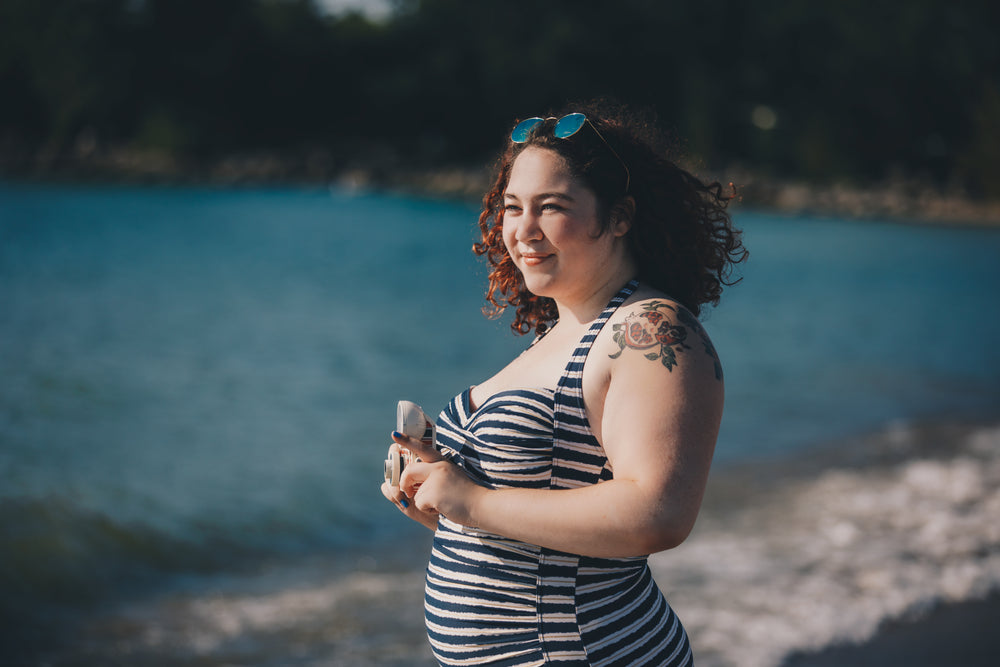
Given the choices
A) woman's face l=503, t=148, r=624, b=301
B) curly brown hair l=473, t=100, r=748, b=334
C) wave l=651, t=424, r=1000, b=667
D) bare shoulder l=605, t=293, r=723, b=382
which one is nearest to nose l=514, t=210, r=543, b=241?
woman's face l=503, t=148, r=624, b=301

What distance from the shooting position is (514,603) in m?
1.89

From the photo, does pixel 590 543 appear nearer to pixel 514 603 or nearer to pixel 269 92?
pixel 514 603

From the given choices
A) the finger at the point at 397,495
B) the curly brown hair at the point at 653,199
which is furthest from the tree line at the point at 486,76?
the finger at the point at 397,495

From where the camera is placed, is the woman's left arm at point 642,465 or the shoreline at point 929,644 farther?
the shoreline at point 929,644

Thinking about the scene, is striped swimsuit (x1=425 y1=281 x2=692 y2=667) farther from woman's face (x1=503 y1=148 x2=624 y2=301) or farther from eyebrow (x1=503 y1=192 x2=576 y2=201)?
eyebrow (x1=503 y1=192 x2=576 y2=201)

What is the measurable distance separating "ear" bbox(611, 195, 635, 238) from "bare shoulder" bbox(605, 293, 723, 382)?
0.19 metres

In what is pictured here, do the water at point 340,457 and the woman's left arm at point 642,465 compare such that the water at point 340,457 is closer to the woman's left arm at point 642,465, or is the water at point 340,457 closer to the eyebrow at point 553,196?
the woman's left arm at point 642,465

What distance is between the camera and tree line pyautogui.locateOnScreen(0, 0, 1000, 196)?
1975 inches

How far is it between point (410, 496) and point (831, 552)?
4561 mm

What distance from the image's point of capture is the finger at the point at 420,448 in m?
1.89

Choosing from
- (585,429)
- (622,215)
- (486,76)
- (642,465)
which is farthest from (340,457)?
(486,76)

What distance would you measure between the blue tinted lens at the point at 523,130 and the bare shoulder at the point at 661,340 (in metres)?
0.44

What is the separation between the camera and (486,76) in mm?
63406

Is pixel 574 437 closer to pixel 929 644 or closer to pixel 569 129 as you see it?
pixel 569 129
